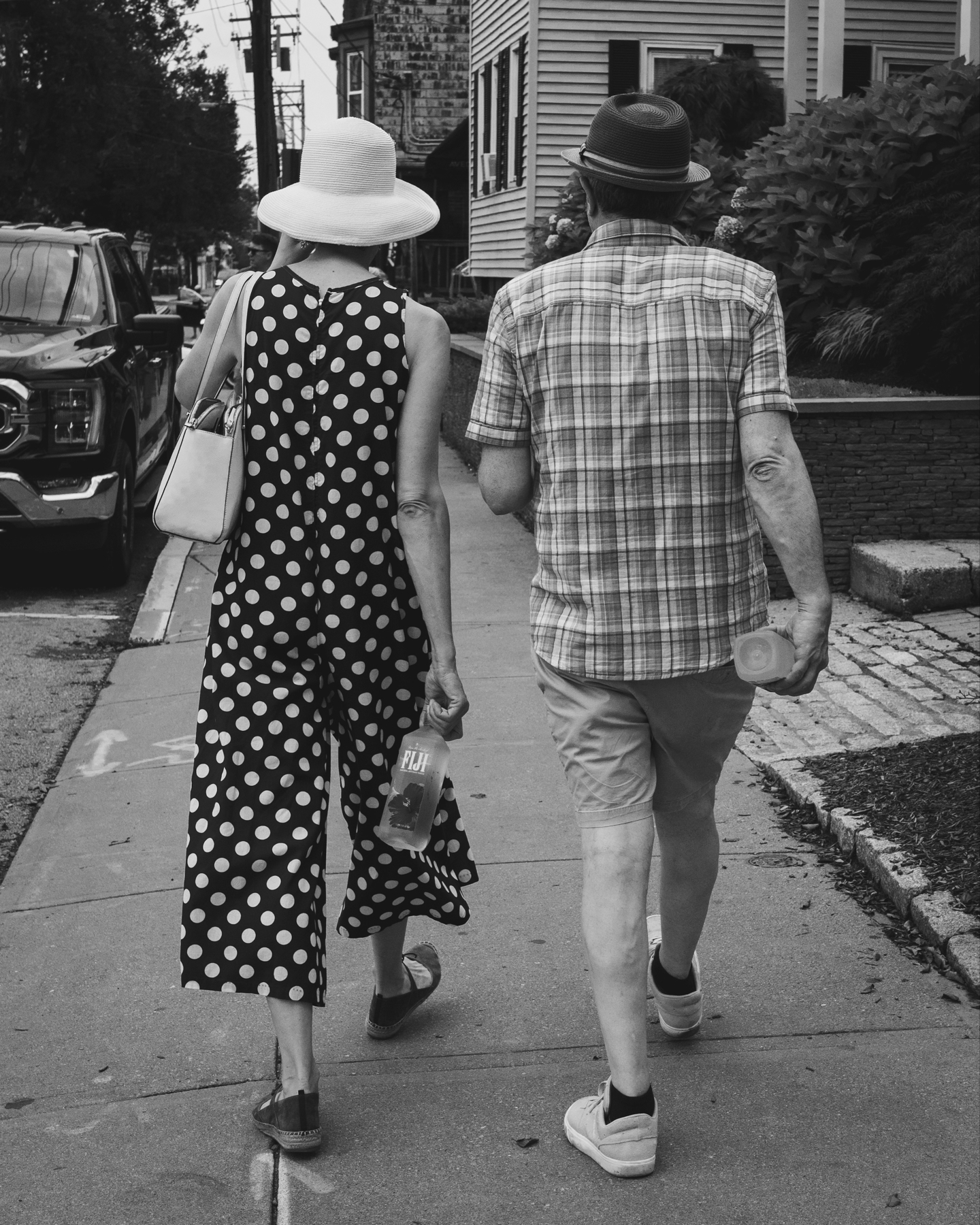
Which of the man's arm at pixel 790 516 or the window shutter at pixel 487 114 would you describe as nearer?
the man's arm at pixel 790 516

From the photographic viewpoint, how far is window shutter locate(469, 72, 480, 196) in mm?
23375

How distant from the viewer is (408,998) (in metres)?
3.34

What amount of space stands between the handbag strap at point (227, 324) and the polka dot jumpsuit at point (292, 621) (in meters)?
0.04

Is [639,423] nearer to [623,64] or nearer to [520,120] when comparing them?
[623,64]

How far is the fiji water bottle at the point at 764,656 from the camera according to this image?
257 cm

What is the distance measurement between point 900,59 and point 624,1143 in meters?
18.7

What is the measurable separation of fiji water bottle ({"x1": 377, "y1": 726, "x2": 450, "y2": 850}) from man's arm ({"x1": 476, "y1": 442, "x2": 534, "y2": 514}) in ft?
1.59

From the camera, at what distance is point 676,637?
106 inches

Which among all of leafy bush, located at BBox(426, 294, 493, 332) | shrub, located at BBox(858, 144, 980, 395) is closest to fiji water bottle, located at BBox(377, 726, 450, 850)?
shrub, located at BBox(858, 144, 980, 395)

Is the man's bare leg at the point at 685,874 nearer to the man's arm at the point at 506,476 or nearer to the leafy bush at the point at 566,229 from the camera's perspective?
the man's arm at the point at 506,476

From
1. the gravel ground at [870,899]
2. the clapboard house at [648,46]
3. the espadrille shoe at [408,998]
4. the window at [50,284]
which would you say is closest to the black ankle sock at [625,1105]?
the espadrille shoe at [408,998]

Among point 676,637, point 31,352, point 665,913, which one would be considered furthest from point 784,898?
point 31,352

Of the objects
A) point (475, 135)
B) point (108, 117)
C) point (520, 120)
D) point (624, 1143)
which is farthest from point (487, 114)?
point (624, 1143)

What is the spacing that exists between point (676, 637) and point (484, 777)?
2508mm
